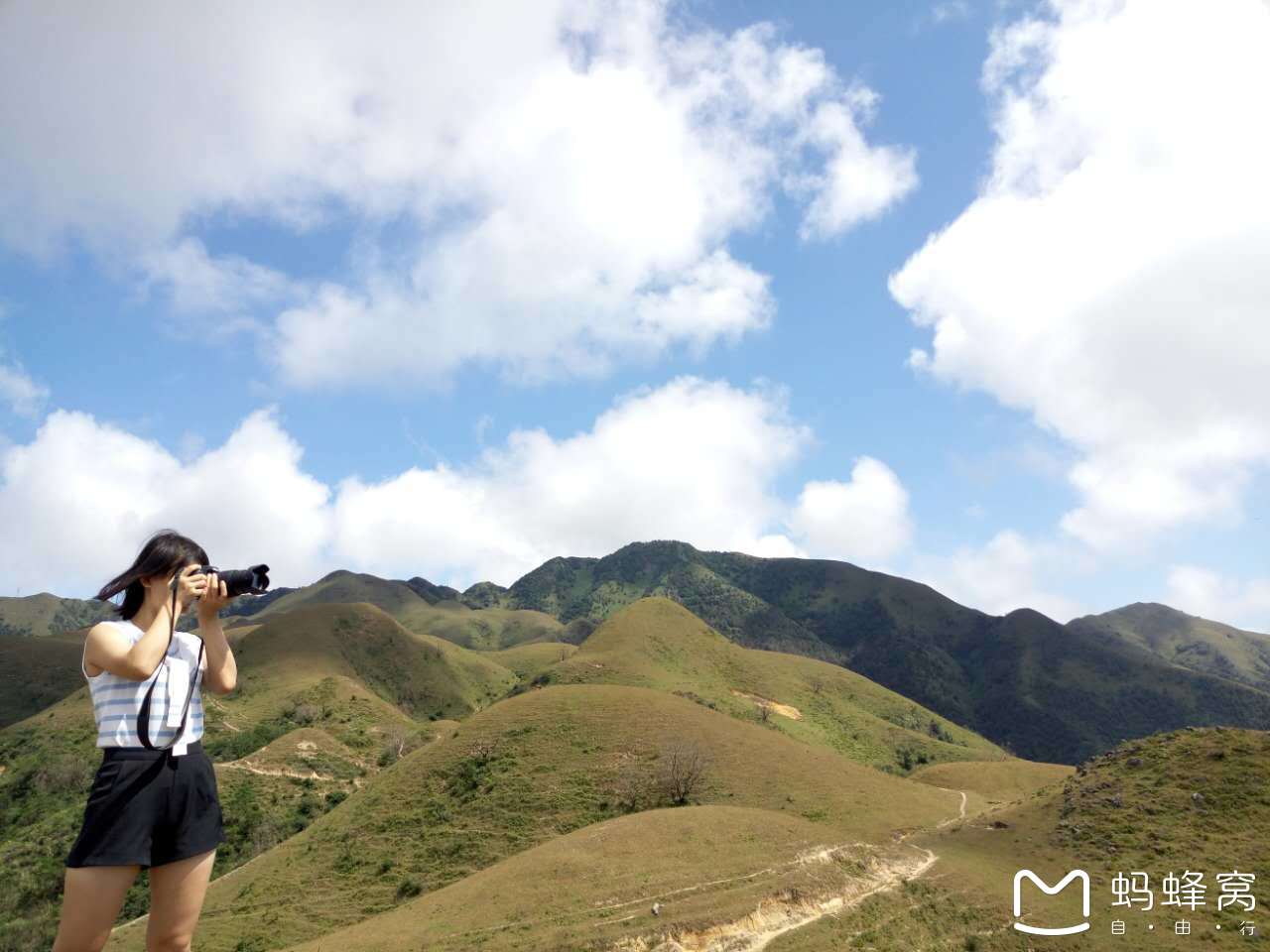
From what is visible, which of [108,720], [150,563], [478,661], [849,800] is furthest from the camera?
[478,661]

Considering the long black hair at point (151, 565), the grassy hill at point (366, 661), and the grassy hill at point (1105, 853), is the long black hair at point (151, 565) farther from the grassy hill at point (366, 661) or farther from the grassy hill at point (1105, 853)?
the grassy hill at point (366, 661)

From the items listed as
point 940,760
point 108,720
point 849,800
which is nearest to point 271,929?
point 849,800

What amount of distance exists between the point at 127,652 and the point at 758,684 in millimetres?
101699

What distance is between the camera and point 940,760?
9338 cm

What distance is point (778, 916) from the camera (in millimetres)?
24844

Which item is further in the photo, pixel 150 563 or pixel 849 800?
pixel 849 800

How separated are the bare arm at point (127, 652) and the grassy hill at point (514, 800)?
29246mm

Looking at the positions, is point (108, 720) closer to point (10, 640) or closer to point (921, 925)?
point (921, 925)

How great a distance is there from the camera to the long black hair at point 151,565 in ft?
16.2

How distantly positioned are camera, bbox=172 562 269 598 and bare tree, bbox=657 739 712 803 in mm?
44274

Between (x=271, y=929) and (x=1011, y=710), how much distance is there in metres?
206

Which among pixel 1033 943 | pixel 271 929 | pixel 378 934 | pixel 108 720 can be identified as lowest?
pixel 271 929

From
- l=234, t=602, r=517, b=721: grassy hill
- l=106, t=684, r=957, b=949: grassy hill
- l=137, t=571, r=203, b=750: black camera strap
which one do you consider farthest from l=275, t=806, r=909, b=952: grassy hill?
l=234, t=602, r=517, b=721: grassy hill

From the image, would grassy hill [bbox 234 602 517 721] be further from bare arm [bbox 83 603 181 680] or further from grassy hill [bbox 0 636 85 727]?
bare arm [bbox 83 603 181 680]
